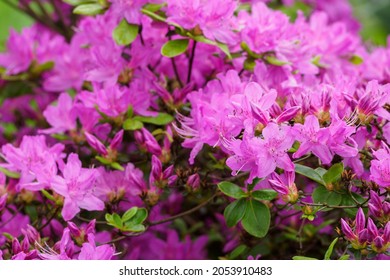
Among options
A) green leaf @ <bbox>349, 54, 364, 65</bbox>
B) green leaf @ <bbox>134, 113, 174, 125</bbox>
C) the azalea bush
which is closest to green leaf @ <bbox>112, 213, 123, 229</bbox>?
the azalea bush

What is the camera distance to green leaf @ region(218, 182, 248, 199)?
1.23 meters

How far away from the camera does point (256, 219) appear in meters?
1.23

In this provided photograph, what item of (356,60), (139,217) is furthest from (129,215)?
(356,60)

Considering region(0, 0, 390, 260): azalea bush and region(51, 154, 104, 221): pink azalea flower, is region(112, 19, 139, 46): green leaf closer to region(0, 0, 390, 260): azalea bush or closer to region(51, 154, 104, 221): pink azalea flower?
region(0, 0, 390, 260): azalea bush

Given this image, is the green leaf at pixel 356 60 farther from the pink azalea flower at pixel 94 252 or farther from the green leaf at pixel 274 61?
the pink azalea flower at pixel 94 252

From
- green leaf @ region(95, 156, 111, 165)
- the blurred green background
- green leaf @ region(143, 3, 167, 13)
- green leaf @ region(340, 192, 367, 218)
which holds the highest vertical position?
green leaf @ region(143, 3, 167, 13)

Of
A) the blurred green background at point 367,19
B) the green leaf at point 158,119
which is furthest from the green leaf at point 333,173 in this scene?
the blurred green background at point 367,19

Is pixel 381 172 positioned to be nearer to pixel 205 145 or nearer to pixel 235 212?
pixel 235 212

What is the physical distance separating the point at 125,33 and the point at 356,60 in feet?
Answer: 1.99

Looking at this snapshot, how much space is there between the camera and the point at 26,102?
6.58 ft

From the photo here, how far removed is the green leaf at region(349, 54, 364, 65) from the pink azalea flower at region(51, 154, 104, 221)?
764mm

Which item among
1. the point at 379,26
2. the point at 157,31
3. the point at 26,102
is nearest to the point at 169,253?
the point at 157,31

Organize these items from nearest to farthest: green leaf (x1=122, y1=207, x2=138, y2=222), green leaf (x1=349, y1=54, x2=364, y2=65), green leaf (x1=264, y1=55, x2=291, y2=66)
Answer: green leaf (x1=122, y1=207, x2=138, y2=222) → green leaf (x1=264, y1=55, x2=291, y2=66) → green leaf (x1=349, y1=54, x2=364, y2=65)
